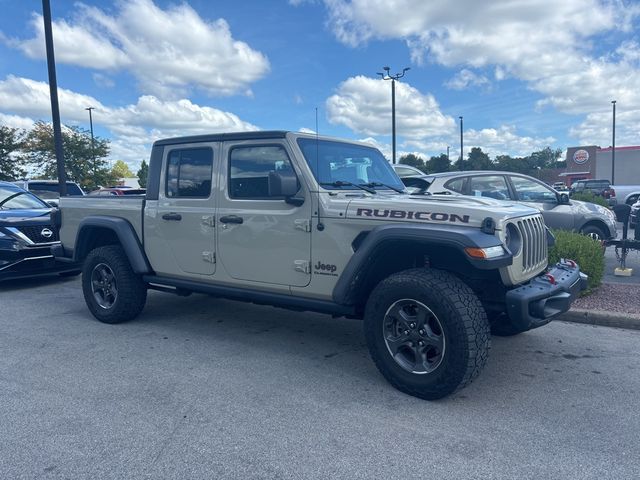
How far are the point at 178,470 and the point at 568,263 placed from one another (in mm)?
3570

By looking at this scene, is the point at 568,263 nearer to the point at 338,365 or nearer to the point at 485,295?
the point at 485,295

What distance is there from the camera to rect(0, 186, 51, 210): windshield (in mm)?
8336

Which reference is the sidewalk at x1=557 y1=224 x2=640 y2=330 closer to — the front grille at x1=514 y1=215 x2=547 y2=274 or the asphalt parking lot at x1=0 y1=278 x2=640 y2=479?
the asphalt parking lot at x1=0 y1=278 x2=640 y2=479

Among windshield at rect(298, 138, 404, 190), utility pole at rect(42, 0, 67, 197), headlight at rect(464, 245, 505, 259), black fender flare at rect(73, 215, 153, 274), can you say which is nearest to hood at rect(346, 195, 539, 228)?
headlight at rect(464, 245, 505, 259)

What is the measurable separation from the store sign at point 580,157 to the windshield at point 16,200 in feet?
208

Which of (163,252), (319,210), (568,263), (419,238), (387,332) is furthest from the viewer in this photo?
(163,252)

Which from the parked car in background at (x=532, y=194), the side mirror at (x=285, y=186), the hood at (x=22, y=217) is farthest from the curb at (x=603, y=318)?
the hood at (x=22, y=217)

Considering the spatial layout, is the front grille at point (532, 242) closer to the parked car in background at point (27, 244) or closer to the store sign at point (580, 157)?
the parked car in background at point (27, 244)

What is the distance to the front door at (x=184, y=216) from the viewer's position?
194 inches

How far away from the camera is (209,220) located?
4859 mm

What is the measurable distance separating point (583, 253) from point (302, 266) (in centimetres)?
386

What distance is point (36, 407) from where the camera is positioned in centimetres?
359

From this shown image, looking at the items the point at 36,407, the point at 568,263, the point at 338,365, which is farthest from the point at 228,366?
the point at 568,263

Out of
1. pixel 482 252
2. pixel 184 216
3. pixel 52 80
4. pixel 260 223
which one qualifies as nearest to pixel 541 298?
pixel 482 252
